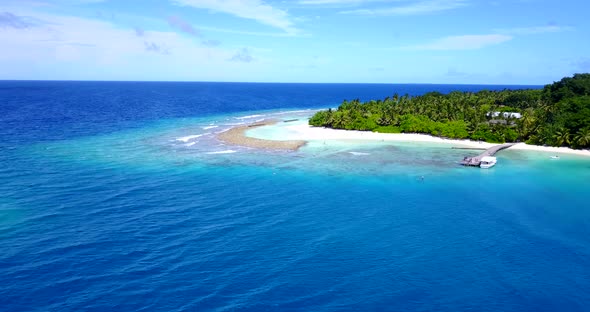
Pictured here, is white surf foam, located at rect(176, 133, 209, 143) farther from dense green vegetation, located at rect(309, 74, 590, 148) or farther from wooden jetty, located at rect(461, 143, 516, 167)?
wooden jetty, located at rect(461, 143, 516, 167)

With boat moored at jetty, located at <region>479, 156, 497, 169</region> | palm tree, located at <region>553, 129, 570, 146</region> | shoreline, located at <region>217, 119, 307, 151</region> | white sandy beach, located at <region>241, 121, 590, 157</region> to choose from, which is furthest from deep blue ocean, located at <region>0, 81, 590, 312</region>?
palm tree, located at <region>553, 129, 570, 146</region>

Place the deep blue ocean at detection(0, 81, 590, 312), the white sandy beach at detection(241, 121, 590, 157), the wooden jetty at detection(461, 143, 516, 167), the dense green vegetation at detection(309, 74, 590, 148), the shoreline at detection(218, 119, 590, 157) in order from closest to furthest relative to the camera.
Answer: the deep blue ocean at detection(0, 81, 590, 312)
the wooden jetty at detection(461, 143, 516, 167)
the dense green vegetation at detection(309, 74, 590, 148)
the shoreline at detection(218, 119, 590, 157)
the white sandy beach at detection(241, 121, 590, 157)

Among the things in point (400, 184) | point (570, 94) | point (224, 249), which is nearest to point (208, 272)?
point (224, 249)

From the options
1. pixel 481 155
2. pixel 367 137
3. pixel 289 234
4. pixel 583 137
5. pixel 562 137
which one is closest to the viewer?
pixel 289 234

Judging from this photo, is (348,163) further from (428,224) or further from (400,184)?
(428,224)

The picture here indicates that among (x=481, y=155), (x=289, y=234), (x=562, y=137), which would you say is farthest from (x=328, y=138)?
(x=289, y=234)

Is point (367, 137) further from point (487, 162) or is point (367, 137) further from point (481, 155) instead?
point (487, 162)
